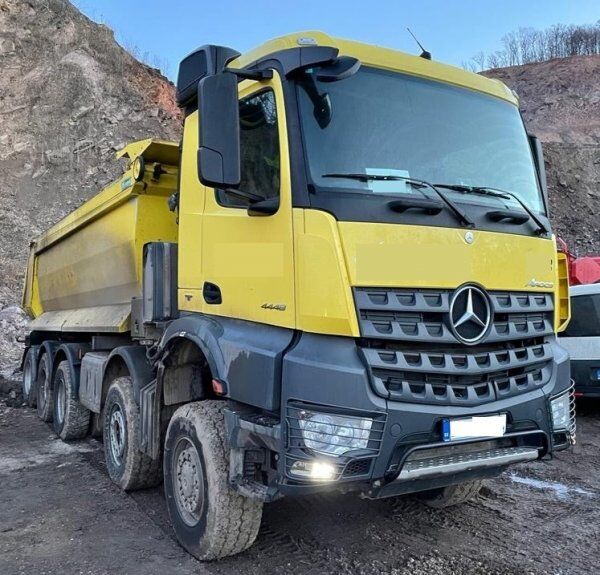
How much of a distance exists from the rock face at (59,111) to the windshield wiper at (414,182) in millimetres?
15616

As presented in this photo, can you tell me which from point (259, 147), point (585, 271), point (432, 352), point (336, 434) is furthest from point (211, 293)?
point (585, 271)

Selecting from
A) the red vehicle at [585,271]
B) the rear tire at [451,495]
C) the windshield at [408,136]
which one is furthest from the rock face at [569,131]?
the windshield at [408,136]

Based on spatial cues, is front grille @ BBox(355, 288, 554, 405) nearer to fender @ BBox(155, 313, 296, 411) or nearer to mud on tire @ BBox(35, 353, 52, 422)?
fender @ BBox(155, 313, 296, 411)

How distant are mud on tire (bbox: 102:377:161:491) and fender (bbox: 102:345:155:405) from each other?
0.65 ft

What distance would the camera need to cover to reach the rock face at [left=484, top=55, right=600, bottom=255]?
943 inches

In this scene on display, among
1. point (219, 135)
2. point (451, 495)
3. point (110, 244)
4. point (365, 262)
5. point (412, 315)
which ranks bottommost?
point (451, 495)

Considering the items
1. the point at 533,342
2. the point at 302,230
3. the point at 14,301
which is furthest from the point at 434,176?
the point at 14,301

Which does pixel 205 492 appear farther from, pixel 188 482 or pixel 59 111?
pixel 59 111

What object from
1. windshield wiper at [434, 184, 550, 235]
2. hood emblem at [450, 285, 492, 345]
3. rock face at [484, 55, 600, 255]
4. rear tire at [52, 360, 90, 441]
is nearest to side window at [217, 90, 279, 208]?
windshield wiper at [434, 184, 550, 235]

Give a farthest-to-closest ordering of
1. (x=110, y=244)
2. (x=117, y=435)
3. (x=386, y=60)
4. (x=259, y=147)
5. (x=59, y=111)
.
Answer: (x=59, y=111)
(x=110, y=244)
(x=117, y=435)
(x=386, y=60)
(x=259, y=147)

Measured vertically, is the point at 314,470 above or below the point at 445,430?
below

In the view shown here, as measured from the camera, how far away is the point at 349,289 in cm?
297

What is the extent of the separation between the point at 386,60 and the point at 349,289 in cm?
148

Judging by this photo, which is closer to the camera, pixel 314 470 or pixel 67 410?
pixel 314 470
